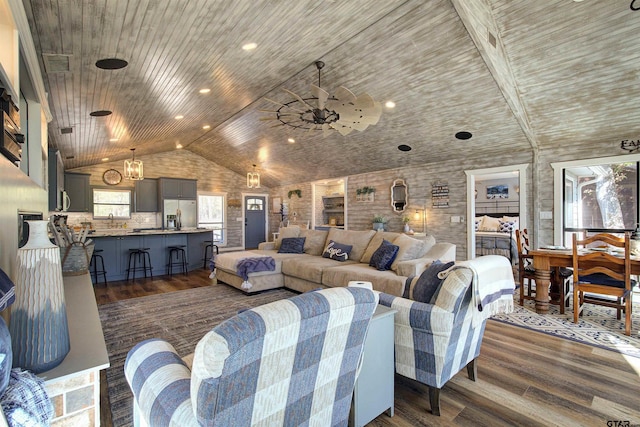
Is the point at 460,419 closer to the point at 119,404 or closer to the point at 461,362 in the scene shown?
the point at 461,362

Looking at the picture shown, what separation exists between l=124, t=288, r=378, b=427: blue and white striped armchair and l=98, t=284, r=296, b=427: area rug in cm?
124

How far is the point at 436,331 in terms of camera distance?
2.01 meters

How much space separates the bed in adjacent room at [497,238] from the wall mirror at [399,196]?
6.51ft

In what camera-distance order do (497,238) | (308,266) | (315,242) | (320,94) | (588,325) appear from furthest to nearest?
(497,238)
(315,242)
(308,266)
(588,325)
(320,94)

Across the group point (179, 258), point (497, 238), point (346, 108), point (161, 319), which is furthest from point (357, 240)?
point (179, 258)

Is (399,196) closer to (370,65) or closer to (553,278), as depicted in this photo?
(553,278)

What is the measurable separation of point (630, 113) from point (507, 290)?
3954mm

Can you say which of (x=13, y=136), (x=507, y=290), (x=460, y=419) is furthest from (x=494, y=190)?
(x=13, y=136)

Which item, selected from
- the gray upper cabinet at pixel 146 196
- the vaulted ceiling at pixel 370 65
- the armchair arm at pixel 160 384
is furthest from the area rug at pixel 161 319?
the gray upper cabinet at pixel 146 196

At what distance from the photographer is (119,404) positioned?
7.30 feet

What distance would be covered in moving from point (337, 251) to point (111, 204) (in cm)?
690

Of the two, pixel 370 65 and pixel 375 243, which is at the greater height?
pixel 370 65

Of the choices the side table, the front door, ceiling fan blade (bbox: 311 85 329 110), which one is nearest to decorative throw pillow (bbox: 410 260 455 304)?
the side table

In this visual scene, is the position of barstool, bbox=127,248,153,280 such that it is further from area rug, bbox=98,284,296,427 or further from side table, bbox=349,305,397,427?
side table, bbox=349,305,397,427
